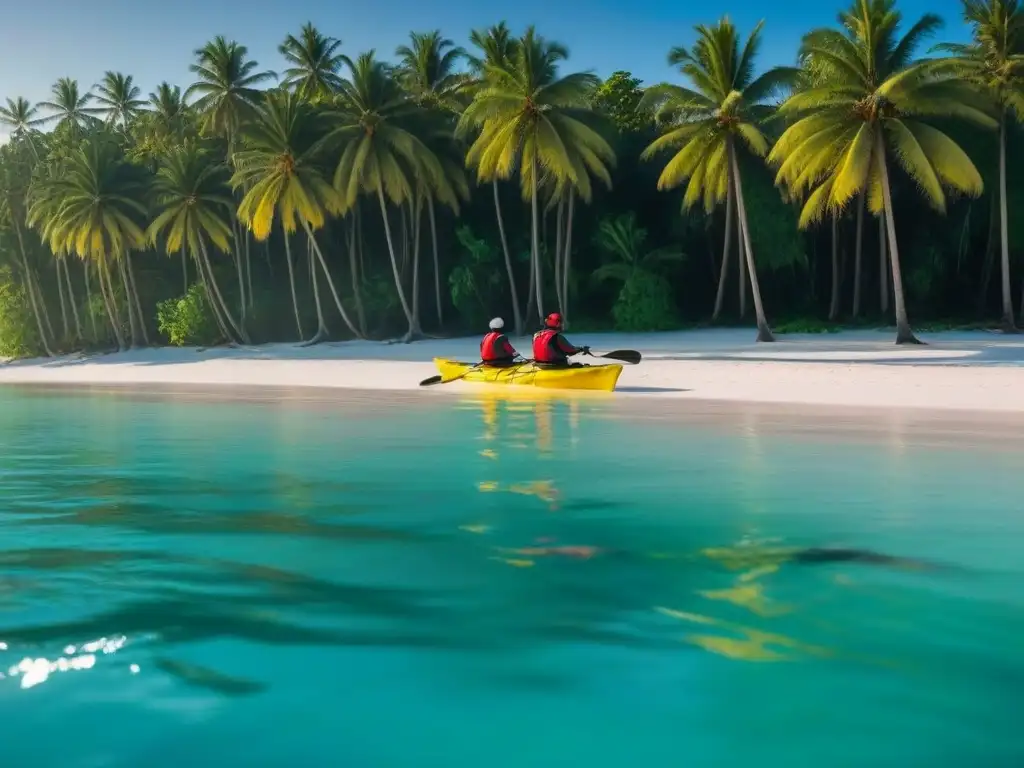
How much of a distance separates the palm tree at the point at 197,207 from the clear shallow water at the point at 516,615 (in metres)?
28.2

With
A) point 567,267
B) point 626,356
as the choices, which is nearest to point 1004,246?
point 567,267

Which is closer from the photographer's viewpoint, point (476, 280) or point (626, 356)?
point (626, 356)

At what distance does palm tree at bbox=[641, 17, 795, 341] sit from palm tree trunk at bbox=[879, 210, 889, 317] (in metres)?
4.85

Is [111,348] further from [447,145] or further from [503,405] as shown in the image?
[503,405]

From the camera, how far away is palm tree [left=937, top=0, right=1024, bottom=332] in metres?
25.6

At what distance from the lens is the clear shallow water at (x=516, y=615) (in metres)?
3.57

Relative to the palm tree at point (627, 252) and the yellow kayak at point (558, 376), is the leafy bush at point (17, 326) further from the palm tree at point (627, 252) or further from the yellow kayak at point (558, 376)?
the yellow kayak at point (558, 376)

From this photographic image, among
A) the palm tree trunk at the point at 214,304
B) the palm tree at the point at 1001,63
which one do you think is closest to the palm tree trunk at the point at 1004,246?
the palm tree at the point at 1001,63

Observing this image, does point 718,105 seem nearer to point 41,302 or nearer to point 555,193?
point 555,193

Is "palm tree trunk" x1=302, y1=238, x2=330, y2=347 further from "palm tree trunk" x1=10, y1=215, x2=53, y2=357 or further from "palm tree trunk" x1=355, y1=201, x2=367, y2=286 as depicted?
"palm tree trunk" x1=10, y1=215, x2=53, y2=357

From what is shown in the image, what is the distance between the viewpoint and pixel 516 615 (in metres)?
4.93

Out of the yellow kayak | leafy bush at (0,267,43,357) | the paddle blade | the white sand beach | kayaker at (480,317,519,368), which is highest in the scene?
leafy bush at (0,267,43,357)

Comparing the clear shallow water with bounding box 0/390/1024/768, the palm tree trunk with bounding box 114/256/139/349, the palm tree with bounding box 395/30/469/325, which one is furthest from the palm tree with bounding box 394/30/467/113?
the clear shallow water with bounding box 0/390/1024/768

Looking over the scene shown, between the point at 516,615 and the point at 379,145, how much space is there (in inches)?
1139
